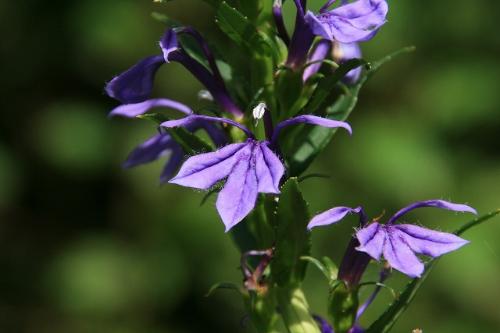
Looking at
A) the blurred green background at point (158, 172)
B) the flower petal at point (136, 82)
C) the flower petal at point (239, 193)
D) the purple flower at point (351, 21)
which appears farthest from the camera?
A: the blurred green background at point (158, 172)

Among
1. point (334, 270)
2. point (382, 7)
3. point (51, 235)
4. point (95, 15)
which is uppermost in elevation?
point (382, 7)

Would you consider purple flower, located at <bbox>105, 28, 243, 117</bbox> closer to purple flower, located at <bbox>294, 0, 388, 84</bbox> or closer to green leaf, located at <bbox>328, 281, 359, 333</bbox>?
purple flower, located at <bbox>294, 0, 388, 84</bbox>

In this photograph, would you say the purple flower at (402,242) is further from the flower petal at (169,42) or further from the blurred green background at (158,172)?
the blurred green background at (158,172)

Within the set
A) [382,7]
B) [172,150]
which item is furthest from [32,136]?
[382,7]

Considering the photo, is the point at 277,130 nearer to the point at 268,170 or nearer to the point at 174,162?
the point at 268,170

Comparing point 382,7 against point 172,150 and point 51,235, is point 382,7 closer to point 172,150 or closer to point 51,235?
point 172,150

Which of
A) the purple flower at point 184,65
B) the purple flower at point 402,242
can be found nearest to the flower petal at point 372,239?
the purple flower at point 402,242

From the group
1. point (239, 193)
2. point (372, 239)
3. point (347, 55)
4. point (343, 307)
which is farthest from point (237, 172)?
point (347, 55)

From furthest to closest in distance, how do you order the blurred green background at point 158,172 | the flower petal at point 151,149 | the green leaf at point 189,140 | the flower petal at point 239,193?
the blurred green background at point 158,172, the flower petal at point 151,149, the green leaf at point 189,140, the flower petal at point 239,193
